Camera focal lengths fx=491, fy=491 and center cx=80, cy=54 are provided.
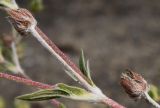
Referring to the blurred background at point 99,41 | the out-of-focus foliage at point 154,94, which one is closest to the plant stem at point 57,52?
the out-of-focus foliage at point 154,94

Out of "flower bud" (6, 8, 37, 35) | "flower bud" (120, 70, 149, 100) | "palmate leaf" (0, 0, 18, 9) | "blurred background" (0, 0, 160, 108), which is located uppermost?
"blurred background" (0, 0, 160, 108)

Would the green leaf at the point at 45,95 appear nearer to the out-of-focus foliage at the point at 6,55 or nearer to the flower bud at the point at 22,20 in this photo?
the flower bud at the point at 22,20

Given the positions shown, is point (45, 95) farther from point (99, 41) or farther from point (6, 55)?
point (99, 41)

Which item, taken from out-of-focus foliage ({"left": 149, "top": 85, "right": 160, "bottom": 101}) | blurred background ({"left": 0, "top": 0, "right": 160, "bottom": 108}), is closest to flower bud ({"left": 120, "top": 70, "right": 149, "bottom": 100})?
out-of-focus foliage ({"left": 149, "top": 85, "right": 160, "bottom": 101})

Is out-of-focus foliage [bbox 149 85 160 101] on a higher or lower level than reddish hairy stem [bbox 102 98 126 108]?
higher

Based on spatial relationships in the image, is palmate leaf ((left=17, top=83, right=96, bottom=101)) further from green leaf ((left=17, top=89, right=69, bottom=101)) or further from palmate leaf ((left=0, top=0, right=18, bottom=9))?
palmate leaf ((left=0, top=0, right=18, bottom=9))

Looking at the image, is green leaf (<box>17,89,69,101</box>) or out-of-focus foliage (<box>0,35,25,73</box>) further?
out-of-focus foliage (<box>0,35,25,73</box>)

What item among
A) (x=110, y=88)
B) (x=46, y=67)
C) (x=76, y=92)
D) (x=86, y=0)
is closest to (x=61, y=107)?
(x=76, y=92)
